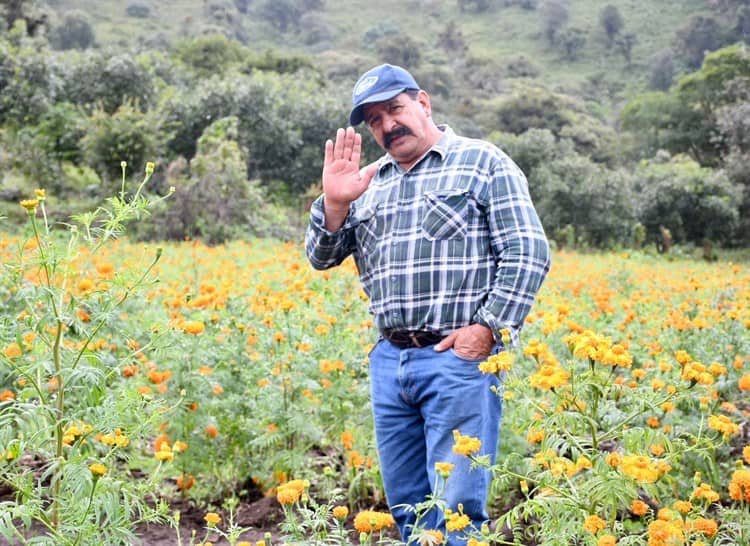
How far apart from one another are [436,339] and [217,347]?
1.33 metres

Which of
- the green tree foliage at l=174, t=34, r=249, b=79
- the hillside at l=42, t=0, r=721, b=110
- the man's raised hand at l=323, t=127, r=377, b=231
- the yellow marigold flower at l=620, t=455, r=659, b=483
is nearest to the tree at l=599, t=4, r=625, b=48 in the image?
the hillside at l=42, t=0, r=721, b=110

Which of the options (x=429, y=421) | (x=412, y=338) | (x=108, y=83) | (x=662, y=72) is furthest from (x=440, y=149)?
(x=662, y=72)

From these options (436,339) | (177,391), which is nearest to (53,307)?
(436,339)

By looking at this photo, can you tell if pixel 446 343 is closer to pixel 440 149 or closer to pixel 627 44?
pixel 440 149

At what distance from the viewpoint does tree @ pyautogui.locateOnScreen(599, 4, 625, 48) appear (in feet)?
180

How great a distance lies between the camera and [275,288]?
5.66 meters

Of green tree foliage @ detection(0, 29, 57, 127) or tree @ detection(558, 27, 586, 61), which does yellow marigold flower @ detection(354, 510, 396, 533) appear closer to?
green tree foliage @ detection(0, 29, 57, 127)

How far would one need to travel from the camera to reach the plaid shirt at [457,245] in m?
2.21

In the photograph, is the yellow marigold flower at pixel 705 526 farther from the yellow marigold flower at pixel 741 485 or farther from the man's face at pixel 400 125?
the man's face at pixel 400 125

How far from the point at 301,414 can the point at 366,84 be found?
55.6 inches

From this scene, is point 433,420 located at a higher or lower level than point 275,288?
higher

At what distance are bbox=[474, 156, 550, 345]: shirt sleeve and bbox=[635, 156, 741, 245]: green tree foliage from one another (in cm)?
1841

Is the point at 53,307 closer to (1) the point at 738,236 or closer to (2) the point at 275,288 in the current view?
(2) the point at 275,288

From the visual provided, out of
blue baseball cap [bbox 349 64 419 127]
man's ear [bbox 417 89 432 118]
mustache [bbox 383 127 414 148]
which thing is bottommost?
mustache [bbox 383 127 414 148]
